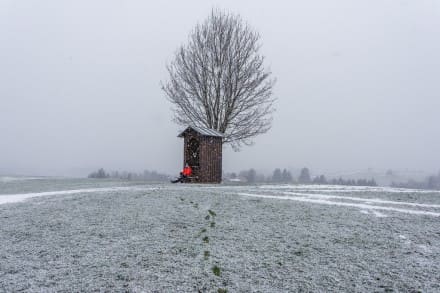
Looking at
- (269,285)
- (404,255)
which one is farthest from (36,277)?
(404,255)

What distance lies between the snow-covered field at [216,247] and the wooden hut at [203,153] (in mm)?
8796

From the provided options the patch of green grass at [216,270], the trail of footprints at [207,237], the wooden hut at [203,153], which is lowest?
the patch of green grass at [216,270]

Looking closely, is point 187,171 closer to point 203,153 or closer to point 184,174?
point 184,174

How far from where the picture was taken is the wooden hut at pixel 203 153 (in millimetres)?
17344

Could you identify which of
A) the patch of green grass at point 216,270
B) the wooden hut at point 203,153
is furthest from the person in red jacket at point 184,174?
the patch of green grass at point 216,270

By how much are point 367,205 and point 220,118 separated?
547 inches

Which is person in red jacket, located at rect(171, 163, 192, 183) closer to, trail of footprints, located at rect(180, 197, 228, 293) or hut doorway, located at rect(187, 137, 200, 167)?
hut doorway, located at rect(187, 137, 200, 167)

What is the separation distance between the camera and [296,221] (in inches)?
273

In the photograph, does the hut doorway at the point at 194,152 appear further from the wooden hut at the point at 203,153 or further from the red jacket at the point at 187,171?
the red jacket at the point at 187,171

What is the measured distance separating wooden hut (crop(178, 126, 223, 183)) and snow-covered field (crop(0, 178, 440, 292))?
346 inches

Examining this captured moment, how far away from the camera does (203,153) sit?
57.0 feet

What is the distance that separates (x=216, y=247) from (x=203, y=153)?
479 inches

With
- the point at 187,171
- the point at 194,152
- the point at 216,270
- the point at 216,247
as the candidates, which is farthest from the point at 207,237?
the point at 194,152

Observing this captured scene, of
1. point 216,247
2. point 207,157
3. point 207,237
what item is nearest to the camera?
point 216,247
